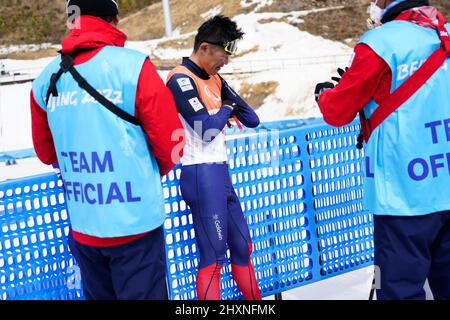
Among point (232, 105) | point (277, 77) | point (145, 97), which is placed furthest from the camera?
point (277, 77)

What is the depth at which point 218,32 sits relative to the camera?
3.99 metres

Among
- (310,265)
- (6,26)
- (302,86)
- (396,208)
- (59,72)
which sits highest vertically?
(6,26)

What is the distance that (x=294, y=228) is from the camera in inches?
188

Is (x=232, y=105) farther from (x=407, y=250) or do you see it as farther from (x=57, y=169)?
(x=407, y=250)

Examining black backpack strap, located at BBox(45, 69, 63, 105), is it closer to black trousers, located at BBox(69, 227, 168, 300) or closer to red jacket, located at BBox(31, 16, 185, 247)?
red jacket, located at BBox(31, 16, 185, 247)

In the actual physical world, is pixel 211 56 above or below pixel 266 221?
above

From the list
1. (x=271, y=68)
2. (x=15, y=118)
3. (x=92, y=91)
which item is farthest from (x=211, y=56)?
(x=271, y=68)

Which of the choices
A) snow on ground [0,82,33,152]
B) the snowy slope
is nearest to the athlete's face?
the snowy slope

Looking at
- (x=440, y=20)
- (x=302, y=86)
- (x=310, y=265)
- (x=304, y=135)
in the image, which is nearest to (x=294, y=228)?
(x=310, y=265)

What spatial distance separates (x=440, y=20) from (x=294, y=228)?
6.57 ft

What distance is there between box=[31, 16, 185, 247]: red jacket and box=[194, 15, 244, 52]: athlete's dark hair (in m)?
1.03

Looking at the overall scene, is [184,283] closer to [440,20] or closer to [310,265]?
[310,265]

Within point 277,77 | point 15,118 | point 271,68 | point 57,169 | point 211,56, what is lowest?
point 57,169

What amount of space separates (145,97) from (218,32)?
1.27 meters
